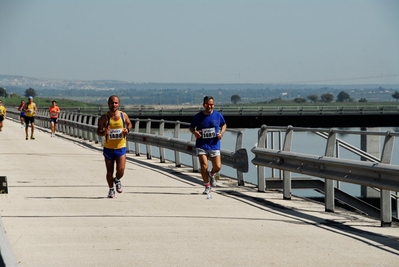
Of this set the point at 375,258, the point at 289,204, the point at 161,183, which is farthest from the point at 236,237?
the point at 161,183

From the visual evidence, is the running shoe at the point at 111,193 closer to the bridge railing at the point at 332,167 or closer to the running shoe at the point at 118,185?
the running shoe at the point at 118,185

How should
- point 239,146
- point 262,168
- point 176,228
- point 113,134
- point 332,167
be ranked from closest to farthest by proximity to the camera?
point 176,228, point 332,167, point 113,134, point 262,168, point 239,146

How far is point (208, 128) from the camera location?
16.3 meters

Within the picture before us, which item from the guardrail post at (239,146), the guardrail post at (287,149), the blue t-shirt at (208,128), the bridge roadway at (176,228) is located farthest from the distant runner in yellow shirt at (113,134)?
the guardrail post at (239,146)

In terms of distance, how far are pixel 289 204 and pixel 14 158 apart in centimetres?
1343

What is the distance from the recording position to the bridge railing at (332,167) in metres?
11.7

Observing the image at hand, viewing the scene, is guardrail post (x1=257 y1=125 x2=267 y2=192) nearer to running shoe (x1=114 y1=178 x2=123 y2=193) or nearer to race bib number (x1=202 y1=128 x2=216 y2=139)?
race bib number (x1=202 y1=128 x2=216 y2=139)

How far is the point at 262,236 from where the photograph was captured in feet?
35.7

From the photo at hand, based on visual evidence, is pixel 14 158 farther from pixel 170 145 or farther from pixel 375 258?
pixel 375 258

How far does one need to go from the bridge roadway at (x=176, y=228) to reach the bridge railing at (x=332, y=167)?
0.35 metres

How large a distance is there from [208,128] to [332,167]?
138 inches

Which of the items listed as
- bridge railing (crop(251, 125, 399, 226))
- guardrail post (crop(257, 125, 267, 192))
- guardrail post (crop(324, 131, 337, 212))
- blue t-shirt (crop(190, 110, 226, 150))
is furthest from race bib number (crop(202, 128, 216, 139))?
guardrail post (crop(324, 131, 337, 212))

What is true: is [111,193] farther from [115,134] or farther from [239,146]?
[239,146]

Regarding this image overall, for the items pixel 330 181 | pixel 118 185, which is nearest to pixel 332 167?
pixel 330 181
